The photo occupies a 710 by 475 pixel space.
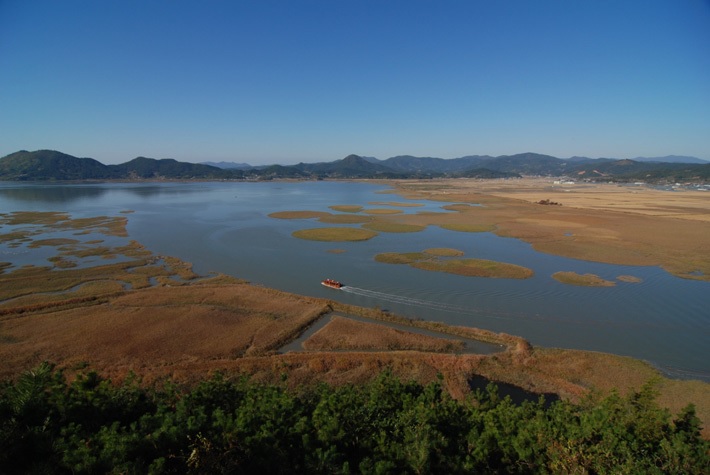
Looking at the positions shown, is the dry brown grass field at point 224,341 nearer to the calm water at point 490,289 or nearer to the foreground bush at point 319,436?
the calm water at point 490,289

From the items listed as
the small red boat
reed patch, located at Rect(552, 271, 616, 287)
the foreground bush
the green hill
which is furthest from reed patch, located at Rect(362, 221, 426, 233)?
the green hill

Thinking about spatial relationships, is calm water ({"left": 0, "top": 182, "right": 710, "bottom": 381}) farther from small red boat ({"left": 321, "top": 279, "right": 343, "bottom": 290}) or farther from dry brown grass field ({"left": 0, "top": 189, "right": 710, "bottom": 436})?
dry brown grass field ({"left": 0, "top": 189, "right": 710, "bottom": 436})

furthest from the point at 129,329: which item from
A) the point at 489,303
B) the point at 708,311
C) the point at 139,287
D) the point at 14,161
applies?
the point at 14,161

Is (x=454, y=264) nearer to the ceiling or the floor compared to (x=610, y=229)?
nearer to the floor

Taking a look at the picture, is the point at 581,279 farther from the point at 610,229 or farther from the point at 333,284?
the point at 610,229

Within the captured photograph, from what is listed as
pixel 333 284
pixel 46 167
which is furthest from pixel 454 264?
pixel 46 167

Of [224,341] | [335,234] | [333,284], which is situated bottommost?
[224,341]

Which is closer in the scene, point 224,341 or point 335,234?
point 224,341
